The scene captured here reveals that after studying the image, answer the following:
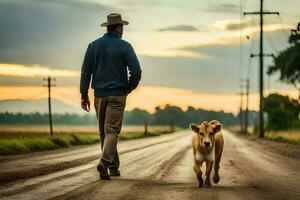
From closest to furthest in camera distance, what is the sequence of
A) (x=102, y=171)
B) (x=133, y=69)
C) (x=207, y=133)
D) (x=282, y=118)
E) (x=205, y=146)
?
(x=205, y=146) → (x=207, y=133) → (x=102, y=171) → (x=133, y=69) → (x=282, y=118)

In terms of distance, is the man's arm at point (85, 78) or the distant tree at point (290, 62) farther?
the distant tree at point (290, 62)

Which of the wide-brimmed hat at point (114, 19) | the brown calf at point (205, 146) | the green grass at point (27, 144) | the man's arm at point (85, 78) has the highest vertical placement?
the wide-brimmed hat at point (114, 19)

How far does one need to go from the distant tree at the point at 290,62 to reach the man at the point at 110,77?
2335 inches

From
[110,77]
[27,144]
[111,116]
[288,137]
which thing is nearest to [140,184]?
[111,116]

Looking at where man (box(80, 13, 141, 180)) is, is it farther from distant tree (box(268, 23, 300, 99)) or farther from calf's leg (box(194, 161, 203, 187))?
distant tree (box(268, 23, 300, 99))

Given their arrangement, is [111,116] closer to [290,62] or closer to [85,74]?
[85,74]

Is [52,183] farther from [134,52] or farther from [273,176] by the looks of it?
[273,176]

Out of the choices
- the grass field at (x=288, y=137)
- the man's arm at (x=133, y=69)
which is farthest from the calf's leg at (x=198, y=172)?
the grass field at (x=288, y=137)

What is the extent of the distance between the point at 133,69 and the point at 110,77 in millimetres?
402

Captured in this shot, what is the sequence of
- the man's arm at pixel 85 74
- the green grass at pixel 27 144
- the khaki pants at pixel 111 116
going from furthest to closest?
the green grass at pixel 27 144
the man's arm at pixel 85 74
the khaki pants at pixel 111 116

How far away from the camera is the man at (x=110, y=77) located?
39.8 feet

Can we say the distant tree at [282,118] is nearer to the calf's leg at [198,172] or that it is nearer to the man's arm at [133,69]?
the man's arm at [133,69]

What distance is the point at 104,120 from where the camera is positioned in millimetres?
12352

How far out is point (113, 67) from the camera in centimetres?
1221
